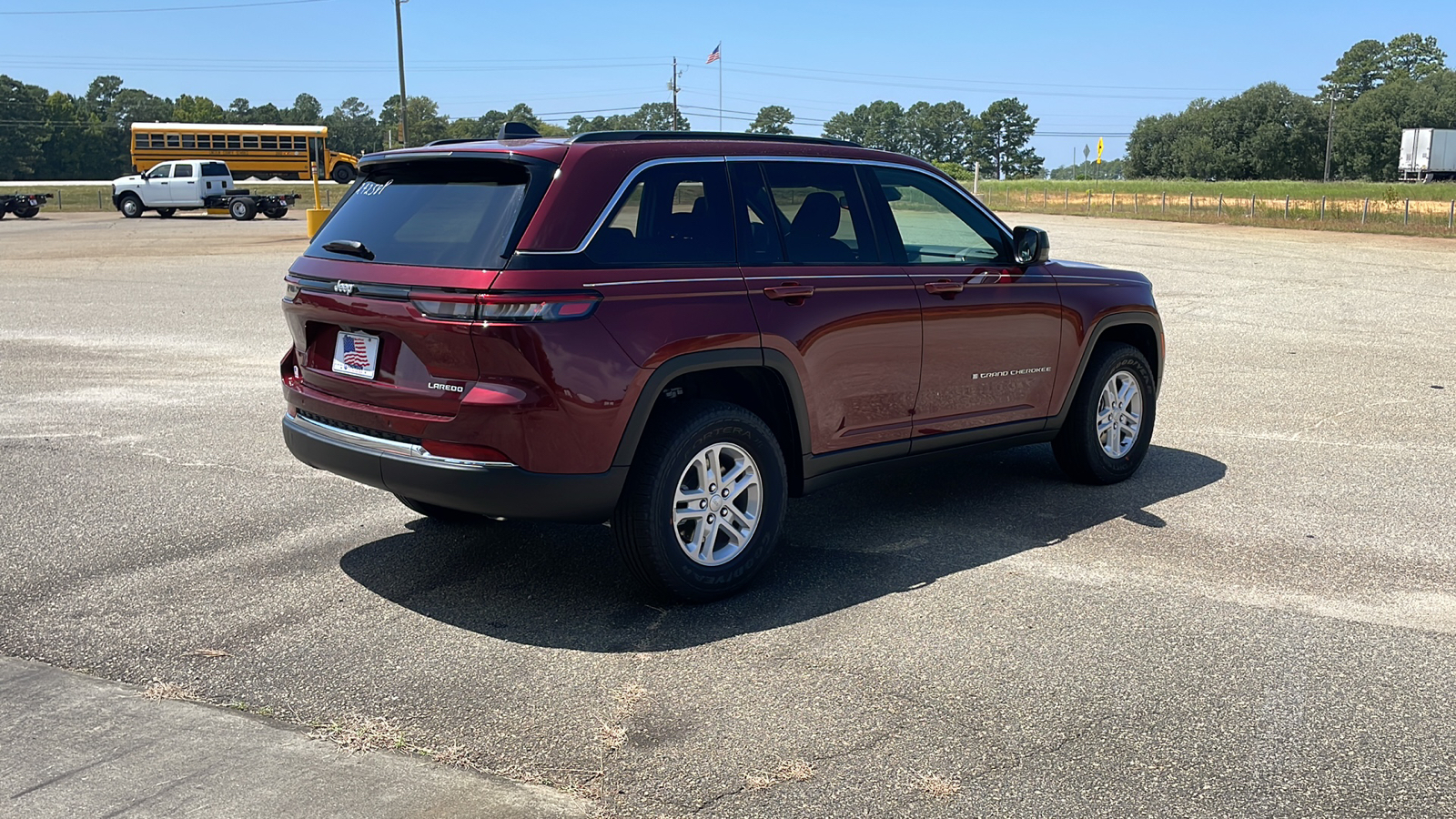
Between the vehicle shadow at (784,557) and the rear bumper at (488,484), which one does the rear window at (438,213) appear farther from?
the vehicle shadow at (784,557)

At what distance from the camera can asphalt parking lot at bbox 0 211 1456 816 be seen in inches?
141

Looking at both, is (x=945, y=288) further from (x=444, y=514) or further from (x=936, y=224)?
(x=444, y=514)

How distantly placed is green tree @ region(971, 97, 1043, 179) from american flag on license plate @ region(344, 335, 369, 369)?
18386 centimetres

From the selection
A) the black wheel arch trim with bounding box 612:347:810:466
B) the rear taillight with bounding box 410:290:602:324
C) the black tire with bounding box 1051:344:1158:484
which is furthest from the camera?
the black tire with bounding box 1051:344:1158:484

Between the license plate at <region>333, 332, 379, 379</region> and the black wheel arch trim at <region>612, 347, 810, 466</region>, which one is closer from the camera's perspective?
the black wheel arch trim at <region>612, 347, 810, 466</region>

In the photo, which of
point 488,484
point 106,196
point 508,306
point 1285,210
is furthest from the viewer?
point 106,196

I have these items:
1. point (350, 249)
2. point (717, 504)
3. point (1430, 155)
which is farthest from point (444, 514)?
point (1430, 155)

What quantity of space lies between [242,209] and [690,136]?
1585 inches

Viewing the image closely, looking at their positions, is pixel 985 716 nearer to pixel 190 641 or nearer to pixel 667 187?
pixel 667 187

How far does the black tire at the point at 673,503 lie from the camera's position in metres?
4.69

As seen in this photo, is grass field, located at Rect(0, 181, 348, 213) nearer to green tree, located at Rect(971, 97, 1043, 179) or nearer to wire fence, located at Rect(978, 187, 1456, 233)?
wire fence, located at Rect(978, 187, 1456, 233)

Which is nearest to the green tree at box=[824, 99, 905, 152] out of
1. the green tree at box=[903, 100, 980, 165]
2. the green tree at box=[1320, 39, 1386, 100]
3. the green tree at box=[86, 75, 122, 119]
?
the green tree at box=[903, 100, 980, 165]

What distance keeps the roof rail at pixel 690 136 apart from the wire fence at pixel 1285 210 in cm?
3408

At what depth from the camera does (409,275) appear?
4574 millimetres
